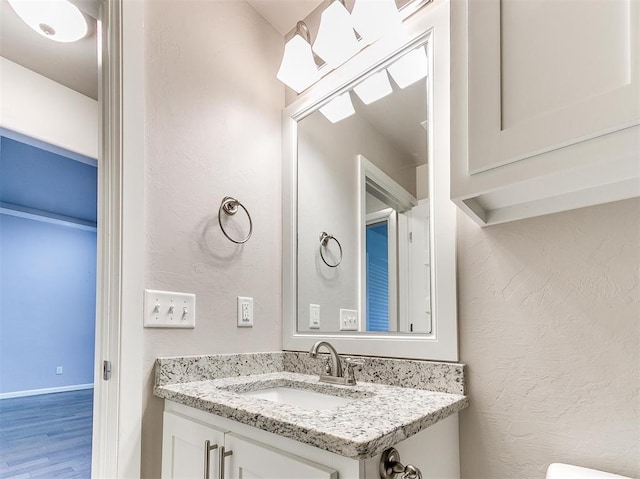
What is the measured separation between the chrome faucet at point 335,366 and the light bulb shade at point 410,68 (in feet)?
3.15

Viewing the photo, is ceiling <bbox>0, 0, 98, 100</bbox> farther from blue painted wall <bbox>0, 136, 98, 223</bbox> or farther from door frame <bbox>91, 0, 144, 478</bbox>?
door frame <bbox>91, 0, 144, 478</bbox>

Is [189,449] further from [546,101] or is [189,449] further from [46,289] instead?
[46,289]

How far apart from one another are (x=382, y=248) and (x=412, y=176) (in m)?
0.28

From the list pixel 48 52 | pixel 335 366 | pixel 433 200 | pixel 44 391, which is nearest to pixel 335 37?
pixel 433 200

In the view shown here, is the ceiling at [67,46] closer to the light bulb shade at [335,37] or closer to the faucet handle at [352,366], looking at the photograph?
the light bulb shade at [335,37]

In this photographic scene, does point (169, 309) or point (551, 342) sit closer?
point (551, 342)

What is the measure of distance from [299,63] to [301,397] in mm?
1313

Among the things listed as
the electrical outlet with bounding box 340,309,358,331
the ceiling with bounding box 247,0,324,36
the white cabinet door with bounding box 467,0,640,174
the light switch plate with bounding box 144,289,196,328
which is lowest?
the electrical outlet with bounding box 340,309,358,331

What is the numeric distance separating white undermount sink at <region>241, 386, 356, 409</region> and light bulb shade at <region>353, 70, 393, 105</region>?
109 cm

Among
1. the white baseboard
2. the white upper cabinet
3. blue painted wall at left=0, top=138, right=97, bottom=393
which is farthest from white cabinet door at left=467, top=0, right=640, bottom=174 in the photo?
the white baseboard

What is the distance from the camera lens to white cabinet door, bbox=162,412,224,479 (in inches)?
38.7

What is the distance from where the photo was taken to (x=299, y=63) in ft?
5.34

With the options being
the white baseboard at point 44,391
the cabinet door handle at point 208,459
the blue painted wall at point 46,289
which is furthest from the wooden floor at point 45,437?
the cabinet door handle at point 208,459

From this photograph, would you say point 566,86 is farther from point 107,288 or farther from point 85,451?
point 85,451
